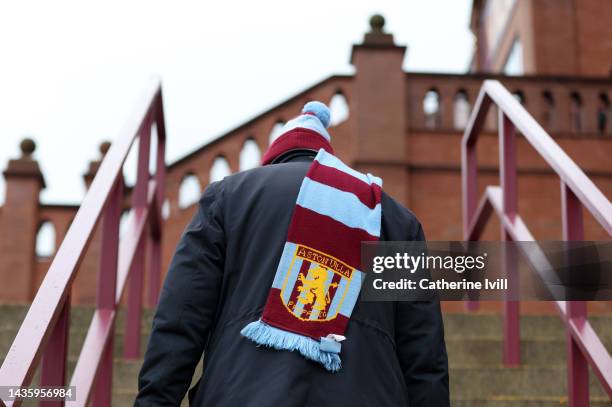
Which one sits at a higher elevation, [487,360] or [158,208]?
[158,208]

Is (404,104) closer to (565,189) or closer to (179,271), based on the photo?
(565,189)

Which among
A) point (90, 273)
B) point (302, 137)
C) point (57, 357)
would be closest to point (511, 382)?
point (302, 137)

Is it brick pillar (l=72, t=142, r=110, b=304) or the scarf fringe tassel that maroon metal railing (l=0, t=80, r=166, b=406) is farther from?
brick pillar (l=72, t=142, r=110, b=304)

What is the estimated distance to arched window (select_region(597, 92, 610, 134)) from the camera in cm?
953

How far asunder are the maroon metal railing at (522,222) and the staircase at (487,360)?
18 cm

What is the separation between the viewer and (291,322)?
8.50 feet

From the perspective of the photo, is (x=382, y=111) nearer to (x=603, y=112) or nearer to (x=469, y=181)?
(x=603, y=112)

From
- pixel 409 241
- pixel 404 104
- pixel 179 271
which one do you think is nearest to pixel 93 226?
pixel 179 271

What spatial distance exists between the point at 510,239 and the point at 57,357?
8.56ft

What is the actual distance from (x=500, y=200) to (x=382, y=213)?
107 inches

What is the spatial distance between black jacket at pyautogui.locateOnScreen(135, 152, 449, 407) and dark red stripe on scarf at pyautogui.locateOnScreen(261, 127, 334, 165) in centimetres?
10

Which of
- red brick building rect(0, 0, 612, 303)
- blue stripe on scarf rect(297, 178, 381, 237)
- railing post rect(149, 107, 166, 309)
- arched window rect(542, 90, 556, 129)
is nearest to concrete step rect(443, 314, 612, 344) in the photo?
railing post rect(149, 107, 166, 309)

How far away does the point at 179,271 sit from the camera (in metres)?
2.64

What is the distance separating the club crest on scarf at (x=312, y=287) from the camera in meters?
2.61
